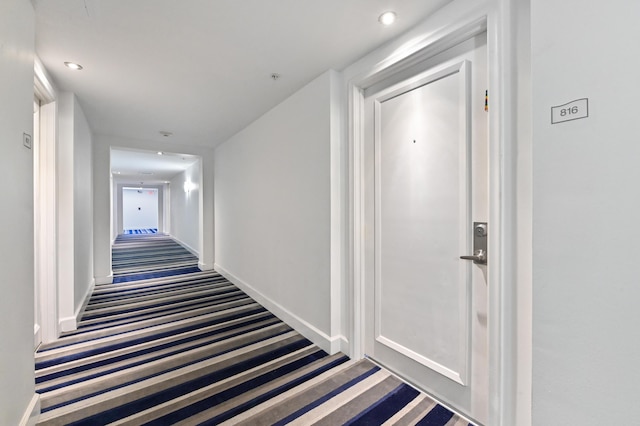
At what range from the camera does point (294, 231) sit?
255 centimetres

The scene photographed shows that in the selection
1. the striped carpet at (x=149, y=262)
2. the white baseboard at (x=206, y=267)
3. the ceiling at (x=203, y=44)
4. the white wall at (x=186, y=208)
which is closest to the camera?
the ceiling at (x=203, y=44)

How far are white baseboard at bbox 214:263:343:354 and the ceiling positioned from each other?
2255 millimetres

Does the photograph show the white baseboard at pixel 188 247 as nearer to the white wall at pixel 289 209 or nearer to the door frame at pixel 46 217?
the white wall at pixel 289 209

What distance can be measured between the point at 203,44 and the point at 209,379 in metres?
2.37

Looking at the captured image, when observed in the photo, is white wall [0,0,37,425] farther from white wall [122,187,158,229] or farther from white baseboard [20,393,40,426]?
white wall [122,187,158,229]

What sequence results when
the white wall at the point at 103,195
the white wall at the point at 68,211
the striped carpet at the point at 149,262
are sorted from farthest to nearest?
the striped carpet at the point at 149,262, the white wall at the point at 103,195, the white wall at the point at 68,211

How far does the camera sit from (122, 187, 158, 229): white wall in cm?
1326

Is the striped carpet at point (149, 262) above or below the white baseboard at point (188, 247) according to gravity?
below

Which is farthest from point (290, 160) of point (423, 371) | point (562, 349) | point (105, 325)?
point (105, 325)

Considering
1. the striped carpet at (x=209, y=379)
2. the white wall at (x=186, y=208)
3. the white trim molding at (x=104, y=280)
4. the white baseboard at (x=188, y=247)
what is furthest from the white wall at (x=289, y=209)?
the white baseboard at (x=188, y=247)

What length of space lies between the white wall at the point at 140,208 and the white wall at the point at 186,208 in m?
3.93

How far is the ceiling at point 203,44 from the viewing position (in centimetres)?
144

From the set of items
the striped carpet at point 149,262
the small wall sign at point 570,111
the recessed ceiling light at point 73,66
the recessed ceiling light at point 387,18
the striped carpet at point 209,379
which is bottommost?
the striped carpet at point 209,379

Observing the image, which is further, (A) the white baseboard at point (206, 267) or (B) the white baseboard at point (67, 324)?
(A) the white baseboard at point (206, 267)
